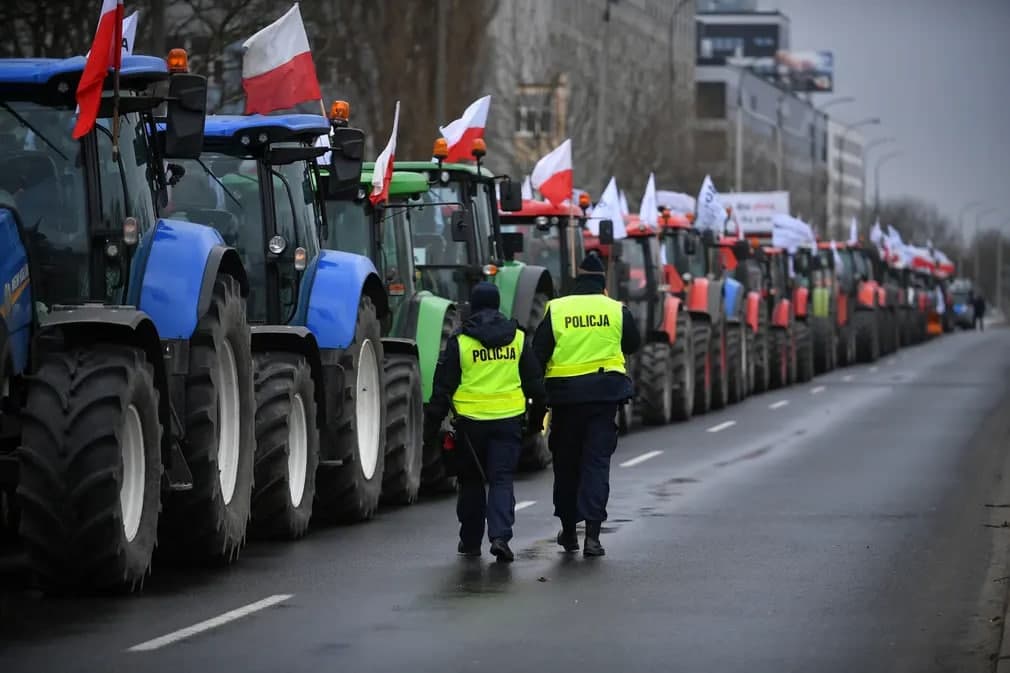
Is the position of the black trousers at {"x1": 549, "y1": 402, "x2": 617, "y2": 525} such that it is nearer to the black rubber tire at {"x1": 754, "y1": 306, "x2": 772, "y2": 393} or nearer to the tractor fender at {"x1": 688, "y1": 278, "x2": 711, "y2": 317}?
the tractor fender at {"x1": 688, "y1": 278, "x2": 711, "y2": 317}

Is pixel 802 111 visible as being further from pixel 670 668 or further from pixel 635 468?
pixel 670 668

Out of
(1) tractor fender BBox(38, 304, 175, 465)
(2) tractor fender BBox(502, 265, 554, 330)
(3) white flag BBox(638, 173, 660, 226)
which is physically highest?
(3) white flag BBox(638, 173, 660, 226)

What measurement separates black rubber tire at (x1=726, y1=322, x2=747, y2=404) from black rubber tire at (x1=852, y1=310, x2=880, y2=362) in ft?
56.9

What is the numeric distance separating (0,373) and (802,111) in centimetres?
16466

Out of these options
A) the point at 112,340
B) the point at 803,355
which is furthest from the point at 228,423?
the point at 803,355

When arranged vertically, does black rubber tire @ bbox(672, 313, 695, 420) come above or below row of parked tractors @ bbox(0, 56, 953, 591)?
below

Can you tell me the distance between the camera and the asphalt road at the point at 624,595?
32.3 feet

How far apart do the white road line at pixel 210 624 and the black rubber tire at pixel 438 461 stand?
657 cm

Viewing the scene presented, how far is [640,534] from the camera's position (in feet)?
50.4

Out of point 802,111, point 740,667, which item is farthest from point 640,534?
point 802,111

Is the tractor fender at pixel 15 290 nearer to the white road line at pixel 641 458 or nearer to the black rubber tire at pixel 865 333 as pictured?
the white road line at pixel 641 458

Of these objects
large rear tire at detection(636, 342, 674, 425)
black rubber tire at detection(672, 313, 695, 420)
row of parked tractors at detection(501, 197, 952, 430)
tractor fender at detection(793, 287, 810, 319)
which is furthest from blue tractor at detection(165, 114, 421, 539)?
tractor fender at detection(793, 287, 810, 319)

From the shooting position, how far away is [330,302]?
15.5 metres

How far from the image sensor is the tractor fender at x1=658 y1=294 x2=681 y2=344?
97.2 ft
